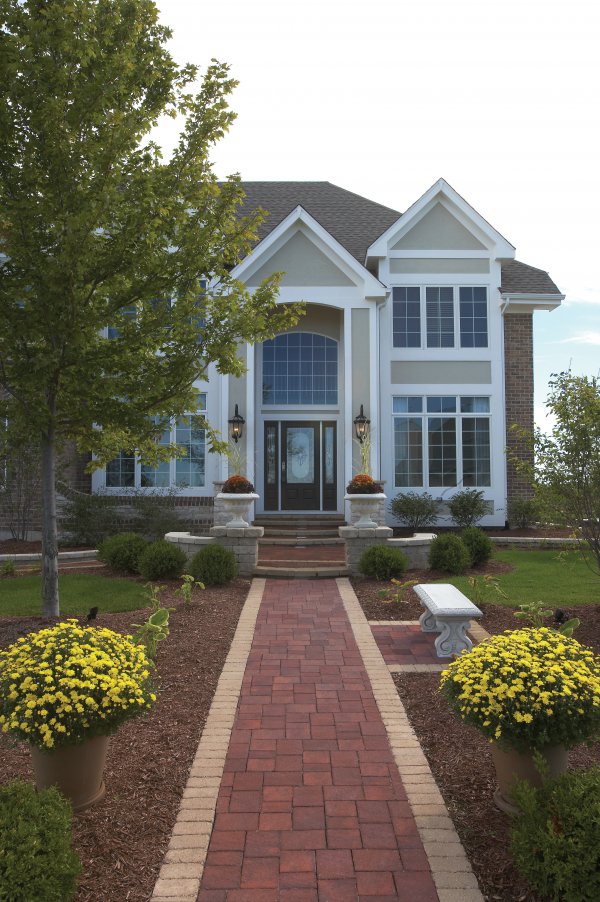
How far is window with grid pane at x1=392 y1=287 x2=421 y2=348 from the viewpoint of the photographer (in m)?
17.3

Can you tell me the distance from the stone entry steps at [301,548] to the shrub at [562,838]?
8.05 meters

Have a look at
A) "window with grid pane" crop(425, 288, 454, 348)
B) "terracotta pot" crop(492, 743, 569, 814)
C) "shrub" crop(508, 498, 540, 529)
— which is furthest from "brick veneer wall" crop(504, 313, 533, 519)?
"terracotta pot" crop(492, 743, 569, 814)

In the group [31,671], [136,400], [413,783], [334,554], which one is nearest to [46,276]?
[136,400]

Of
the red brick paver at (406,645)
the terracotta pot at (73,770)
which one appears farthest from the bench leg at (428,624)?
the terracotta pot at (73,770)

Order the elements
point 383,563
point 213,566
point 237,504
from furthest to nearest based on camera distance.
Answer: point 237,504 → point 383,563 → point 213,566

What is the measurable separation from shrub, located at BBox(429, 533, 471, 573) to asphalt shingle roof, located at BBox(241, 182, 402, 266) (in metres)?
10.5

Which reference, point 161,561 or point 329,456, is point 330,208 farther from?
point 161,561

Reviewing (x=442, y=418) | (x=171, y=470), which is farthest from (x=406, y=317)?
(x=171, y=470)

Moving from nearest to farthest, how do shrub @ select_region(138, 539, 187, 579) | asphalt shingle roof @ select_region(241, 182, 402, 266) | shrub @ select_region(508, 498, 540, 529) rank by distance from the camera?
shrub @ select_region(138, 539, 187, 579) → shrub @ select_region(508, 498, 540, 529) → asphalt shingle roof @ select_region(241, 182, 402, 266)

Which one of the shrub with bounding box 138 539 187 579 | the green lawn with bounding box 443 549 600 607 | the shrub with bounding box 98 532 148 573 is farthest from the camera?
the shrub with bounding box 98 532 148 573

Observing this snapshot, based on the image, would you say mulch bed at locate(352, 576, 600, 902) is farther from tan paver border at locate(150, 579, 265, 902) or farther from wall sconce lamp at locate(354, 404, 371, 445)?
wall sconce lamp at locate(354, 404, 371, 445)

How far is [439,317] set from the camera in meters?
17.3

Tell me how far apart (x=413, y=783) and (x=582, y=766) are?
1108 millimetres

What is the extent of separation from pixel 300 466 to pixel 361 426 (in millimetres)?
2318
